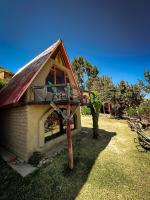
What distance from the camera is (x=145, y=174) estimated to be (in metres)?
6.96

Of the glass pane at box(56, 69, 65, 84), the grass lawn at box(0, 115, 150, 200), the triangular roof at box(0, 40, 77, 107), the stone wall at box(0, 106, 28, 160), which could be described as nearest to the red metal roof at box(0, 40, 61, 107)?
the triangular roof at box(0, 40, 77, 107)

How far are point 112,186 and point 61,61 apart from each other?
11704mm

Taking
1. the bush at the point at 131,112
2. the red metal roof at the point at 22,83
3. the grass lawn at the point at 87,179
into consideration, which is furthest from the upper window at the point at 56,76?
the bush at the point at 131,112

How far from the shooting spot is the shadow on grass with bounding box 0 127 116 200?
569 cm

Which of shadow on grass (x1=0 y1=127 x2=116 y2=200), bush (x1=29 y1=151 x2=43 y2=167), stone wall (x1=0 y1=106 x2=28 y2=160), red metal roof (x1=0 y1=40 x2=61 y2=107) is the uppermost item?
red metal roof (x1=0 y1=40 x2=61 y2=107)

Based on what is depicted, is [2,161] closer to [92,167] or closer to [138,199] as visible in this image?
[92,167]

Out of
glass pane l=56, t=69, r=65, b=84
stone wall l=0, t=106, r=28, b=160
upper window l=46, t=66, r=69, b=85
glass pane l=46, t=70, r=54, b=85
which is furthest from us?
glass pane l=56, t=69, r=65, b=84

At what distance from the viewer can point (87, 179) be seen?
6586 mm

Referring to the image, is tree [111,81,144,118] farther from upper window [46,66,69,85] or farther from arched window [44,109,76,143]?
arched window [44,109,76,143]

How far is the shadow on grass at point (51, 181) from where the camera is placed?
5691mm

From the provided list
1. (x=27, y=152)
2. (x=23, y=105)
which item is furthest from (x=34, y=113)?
(x=27, y=152)

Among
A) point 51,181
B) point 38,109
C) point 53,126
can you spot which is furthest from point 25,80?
point 51,181

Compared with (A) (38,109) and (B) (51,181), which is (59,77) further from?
(B) (51,181)

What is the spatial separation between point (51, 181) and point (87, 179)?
72.7 inches
